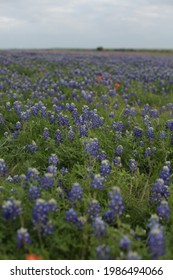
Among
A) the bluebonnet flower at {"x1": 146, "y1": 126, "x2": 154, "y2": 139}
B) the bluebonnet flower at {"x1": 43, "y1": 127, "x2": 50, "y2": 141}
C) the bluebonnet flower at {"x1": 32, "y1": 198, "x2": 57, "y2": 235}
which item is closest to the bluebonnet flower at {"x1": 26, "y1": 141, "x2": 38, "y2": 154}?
the bluebonnet flower at {"x1": 43, "y1": 127, "x2": 50, "y2": 141}

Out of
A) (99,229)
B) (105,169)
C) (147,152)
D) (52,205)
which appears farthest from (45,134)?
(99,229)

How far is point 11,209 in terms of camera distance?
3.07m

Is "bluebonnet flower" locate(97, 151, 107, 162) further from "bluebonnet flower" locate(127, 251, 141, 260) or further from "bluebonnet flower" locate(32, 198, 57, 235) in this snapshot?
"bluebonnet flower" locate(127, 251, 141, 260)

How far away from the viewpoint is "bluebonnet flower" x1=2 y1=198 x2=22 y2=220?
3.04 meters

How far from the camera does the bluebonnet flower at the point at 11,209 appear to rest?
304 centimetres

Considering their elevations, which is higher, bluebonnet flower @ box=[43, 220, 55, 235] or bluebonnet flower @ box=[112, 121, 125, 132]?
bluebonnet flower @ box=[112, 121, 125, 132]

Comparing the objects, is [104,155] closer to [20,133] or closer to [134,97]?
[20,133]

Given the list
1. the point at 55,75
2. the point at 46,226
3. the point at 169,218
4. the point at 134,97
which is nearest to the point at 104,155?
the point at 169,218

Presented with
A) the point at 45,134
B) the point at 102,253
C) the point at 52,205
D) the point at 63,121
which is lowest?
the point at 102,253

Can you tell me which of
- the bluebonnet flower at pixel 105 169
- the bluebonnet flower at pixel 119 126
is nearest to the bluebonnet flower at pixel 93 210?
the bluebonnet flower at pixel 105 169

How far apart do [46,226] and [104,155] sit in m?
1.77

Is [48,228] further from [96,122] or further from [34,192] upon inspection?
[96,122]

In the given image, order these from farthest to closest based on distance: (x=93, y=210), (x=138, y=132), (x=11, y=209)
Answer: (x=138, y=132), (x=93, y=210), (x=11, y=209)

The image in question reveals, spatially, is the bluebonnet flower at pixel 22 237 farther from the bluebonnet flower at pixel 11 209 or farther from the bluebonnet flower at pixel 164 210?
the bluebonnet flower at pixel 164 210
